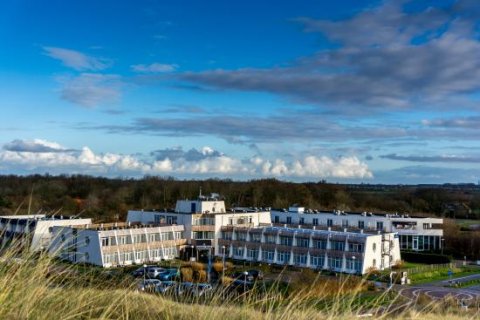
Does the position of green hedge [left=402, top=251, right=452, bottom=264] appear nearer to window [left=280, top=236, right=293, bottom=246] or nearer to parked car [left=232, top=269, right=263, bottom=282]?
window [left=280, top=236, right=293, bottom=246]

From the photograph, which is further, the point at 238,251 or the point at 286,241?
the point at 238,251

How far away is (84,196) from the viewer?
83.1 metres

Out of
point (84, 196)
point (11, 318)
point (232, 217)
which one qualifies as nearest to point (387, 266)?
point (232, 217)

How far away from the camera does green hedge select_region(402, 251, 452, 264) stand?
4666 centimetres

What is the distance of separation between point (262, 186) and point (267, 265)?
41.0 m

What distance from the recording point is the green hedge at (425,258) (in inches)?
1837

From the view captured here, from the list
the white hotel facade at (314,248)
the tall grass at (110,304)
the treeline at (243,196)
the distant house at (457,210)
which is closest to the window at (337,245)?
the white hotel facade at (314,248)

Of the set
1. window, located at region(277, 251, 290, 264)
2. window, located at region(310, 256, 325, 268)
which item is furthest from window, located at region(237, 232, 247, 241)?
window, located at region(310, 256, 325, 268)

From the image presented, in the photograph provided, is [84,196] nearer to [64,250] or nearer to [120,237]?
[120,237]

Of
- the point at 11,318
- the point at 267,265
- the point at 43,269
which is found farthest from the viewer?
the point at 267,265

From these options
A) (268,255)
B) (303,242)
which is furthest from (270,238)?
(303,242)

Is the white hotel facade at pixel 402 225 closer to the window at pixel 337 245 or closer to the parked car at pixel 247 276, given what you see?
the window at pixel 337 245

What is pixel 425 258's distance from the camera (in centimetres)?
4769

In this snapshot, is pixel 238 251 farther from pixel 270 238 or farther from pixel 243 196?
pixel 243 196
